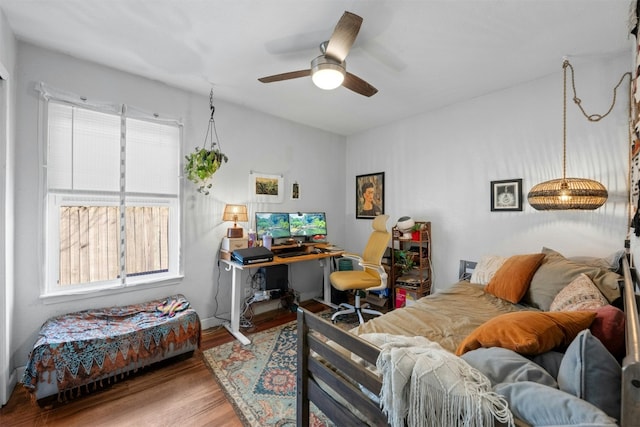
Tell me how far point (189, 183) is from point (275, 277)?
143 cm

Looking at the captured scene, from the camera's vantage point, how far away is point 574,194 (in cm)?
188

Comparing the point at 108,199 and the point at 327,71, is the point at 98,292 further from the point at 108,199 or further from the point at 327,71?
the point at 327,71

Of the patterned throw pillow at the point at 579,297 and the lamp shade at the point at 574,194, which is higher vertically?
the lamp shade at the point at 574,194

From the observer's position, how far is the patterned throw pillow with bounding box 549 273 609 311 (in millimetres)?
1498

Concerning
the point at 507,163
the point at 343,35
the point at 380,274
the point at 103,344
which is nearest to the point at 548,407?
the point at 343,35

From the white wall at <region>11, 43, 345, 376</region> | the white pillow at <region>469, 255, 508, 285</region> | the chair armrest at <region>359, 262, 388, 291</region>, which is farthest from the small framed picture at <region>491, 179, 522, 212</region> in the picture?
the white wall at <region>11, 43, 345, 376</region>

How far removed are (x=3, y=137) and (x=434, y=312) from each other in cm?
318

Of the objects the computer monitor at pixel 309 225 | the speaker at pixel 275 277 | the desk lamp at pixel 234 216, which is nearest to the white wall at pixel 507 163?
the computer monitor at pixel 309 225

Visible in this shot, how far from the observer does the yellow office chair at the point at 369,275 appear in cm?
293

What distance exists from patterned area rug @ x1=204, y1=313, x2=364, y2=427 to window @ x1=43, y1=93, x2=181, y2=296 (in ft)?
3.47

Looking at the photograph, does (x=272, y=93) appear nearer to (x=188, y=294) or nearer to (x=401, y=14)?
(x=401, y=14)

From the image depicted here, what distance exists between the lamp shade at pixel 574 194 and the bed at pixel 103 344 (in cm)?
306

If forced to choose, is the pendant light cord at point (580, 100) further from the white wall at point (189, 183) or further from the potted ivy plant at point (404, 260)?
the white wall at point (189, 183)

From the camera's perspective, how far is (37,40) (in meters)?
2.01
